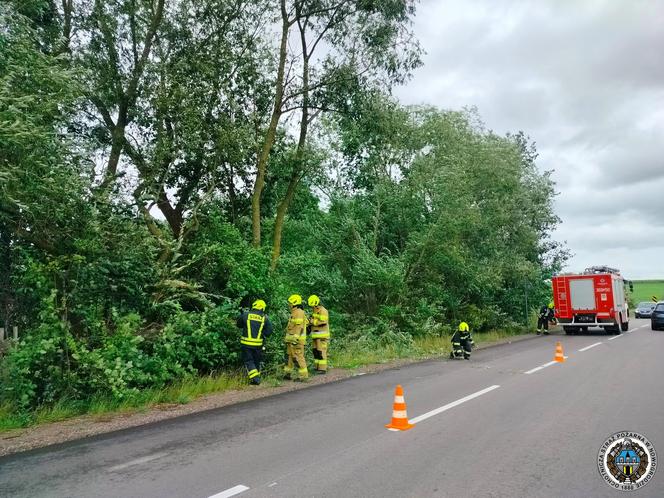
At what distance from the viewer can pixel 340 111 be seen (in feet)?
58.5

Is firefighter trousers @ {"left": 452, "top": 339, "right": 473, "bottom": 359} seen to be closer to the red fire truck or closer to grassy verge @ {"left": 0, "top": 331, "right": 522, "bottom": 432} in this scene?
grassy verge @ {"left": 0, "top": 331, "right": 522, "bottom": 432}

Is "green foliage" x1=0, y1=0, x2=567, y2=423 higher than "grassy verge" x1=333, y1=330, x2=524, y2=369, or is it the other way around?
"green foliage" x1=0, y1=0, x2=567, y2=423

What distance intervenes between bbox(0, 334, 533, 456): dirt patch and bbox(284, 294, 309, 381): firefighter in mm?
373

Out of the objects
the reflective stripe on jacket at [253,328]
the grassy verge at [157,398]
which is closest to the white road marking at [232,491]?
the grassy verge at [157,398]

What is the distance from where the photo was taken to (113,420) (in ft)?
25.8

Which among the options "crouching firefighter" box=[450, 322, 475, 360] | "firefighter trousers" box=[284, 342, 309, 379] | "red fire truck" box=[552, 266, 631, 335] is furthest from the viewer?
"red fire truck" box=[552, 266, 631, 335]

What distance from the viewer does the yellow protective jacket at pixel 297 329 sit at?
1145cm

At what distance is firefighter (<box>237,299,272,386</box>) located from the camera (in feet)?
35.3

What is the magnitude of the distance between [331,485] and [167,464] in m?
1.97

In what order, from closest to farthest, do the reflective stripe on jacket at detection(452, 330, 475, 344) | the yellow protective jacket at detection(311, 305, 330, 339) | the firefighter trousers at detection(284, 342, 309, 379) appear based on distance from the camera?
the firefighter trousers at detection(284, 342, 309, 379) < the yellow protective jacket at detection(311, 305, 330, 339) < the reflective stripe on jacket at detection(452, 330, 475, 344)

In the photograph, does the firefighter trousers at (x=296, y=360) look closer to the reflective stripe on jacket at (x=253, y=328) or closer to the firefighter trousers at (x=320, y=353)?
the firefighter trousers at (x=320, y=353)
